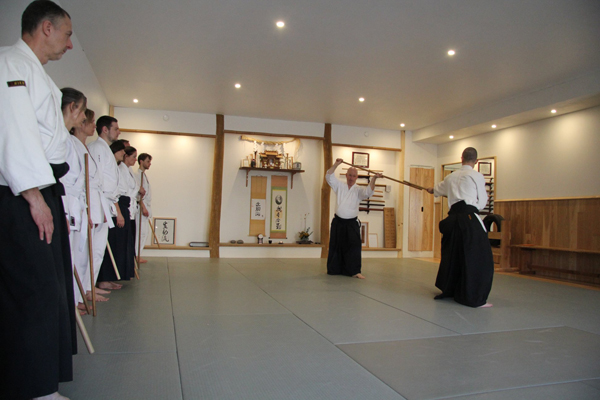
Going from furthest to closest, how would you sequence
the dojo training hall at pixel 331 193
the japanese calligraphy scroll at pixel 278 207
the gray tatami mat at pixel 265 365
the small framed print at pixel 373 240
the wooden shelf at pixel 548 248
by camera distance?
the small framed print at pixel 373 240 → the japanese calligraphy scroll at pixel 278 207 → the wooden shelf at pixel 548 248 → the dojo training hall at pixel 331 193 → the gray tatami mat at pixel 265 365

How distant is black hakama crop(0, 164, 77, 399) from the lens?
1.30 metres

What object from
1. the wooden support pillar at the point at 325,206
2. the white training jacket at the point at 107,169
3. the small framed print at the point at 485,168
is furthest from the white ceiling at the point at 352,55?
the white training jacket at the point at 107,169

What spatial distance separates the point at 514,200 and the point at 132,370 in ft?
22.2

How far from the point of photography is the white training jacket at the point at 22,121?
4.35 feet

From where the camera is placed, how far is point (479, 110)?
701cm

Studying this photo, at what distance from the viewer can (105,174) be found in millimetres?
3477

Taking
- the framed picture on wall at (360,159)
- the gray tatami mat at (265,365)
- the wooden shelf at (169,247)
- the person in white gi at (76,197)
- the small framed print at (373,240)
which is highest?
the framed picture on wall at (360,159)

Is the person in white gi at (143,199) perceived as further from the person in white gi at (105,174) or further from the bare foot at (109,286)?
the person in white gi at (105,174)

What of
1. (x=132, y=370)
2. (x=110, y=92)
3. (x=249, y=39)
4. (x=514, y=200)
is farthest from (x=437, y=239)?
(x=132, y=370)

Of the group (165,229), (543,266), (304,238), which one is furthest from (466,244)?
(165,229)

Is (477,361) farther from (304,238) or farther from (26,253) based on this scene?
(304,238)

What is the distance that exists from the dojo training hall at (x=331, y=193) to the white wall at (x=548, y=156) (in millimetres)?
30

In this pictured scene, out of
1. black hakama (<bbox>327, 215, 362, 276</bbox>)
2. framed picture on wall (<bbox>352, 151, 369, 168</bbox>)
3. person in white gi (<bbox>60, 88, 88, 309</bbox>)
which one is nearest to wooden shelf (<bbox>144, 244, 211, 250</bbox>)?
black hakama (<bbox>327, 215, 362, 276</bbox>)

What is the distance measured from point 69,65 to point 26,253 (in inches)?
157
